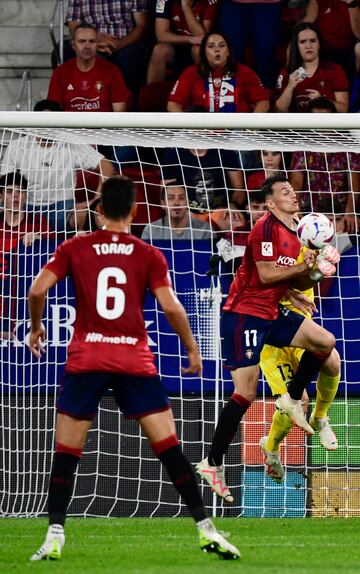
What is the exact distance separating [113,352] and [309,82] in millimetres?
7531

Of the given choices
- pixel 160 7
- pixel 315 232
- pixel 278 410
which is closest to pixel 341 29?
pixel 160 7

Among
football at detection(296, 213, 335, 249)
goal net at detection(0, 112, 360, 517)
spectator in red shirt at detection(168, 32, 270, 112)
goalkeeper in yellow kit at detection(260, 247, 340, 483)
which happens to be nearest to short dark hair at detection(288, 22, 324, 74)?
spectator in red shirt at detection(168, 32, 270, 112)

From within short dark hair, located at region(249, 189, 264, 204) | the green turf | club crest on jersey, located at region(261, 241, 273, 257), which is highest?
short dark hair, located at region(249, 189, 264, 204)

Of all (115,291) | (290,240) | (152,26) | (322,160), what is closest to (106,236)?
(115,291)

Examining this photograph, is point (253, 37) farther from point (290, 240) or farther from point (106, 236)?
point (106, 236)

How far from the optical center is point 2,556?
7746mm

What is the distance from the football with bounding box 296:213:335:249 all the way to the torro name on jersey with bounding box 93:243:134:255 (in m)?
2.66

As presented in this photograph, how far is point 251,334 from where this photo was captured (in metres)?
9.85

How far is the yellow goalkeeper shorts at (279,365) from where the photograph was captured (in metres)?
10.7

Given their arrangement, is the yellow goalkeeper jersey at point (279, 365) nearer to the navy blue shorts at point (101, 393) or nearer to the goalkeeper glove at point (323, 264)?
the goalkeeper glove at point (323, 264)

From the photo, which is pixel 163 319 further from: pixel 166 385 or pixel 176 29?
pixel 176 29

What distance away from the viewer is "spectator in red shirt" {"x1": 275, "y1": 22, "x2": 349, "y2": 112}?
1405 cm

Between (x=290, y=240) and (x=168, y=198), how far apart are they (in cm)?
229

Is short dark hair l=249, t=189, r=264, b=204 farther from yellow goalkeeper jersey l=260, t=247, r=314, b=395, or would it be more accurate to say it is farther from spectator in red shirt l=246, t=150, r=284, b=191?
yellow goalkeeper jersey l=260, t=247, r=314, b=395
